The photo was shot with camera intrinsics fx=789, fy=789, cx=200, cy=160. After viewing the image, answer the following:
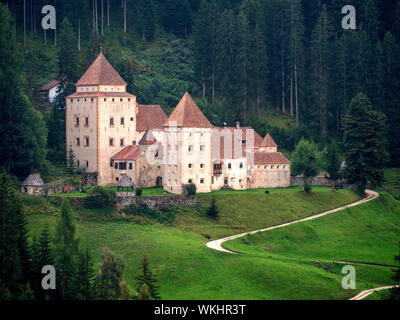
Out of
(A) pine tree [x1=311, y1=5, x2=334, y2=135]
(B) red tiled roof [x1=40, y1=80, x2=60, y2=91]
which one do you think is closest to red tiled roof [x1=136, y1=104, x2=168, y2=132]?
(B) red tiled roof [x1=40, y1=80, x2=60, y2=91]

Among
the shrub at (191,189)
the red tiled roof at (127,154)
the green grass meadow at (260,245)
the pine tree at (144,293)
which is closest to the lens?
the pine tree at (144,293)

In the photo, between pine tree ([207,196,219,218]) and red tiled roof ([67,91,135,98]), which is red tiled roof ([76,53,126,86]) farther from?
pine tree ([207,196,219,218])

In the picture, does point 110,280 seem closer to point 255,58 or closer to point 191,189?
point 191,189

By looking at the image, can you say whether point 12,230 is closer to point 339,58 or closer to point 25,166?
point 25,166

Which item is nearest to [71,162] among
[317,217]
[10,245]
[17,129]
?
[17,129]

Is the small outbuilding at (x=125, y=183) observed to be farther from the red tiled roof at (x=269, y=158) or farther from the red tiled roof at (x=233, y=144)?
the red tiled roof at (x=269, y=158)

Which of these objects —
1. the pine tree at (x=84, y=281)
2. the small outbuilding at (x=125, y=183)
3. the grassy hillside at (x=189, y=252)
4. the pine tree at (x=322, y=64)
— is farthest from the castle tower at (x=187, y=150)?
the pine tree at (x=322, y=64)
